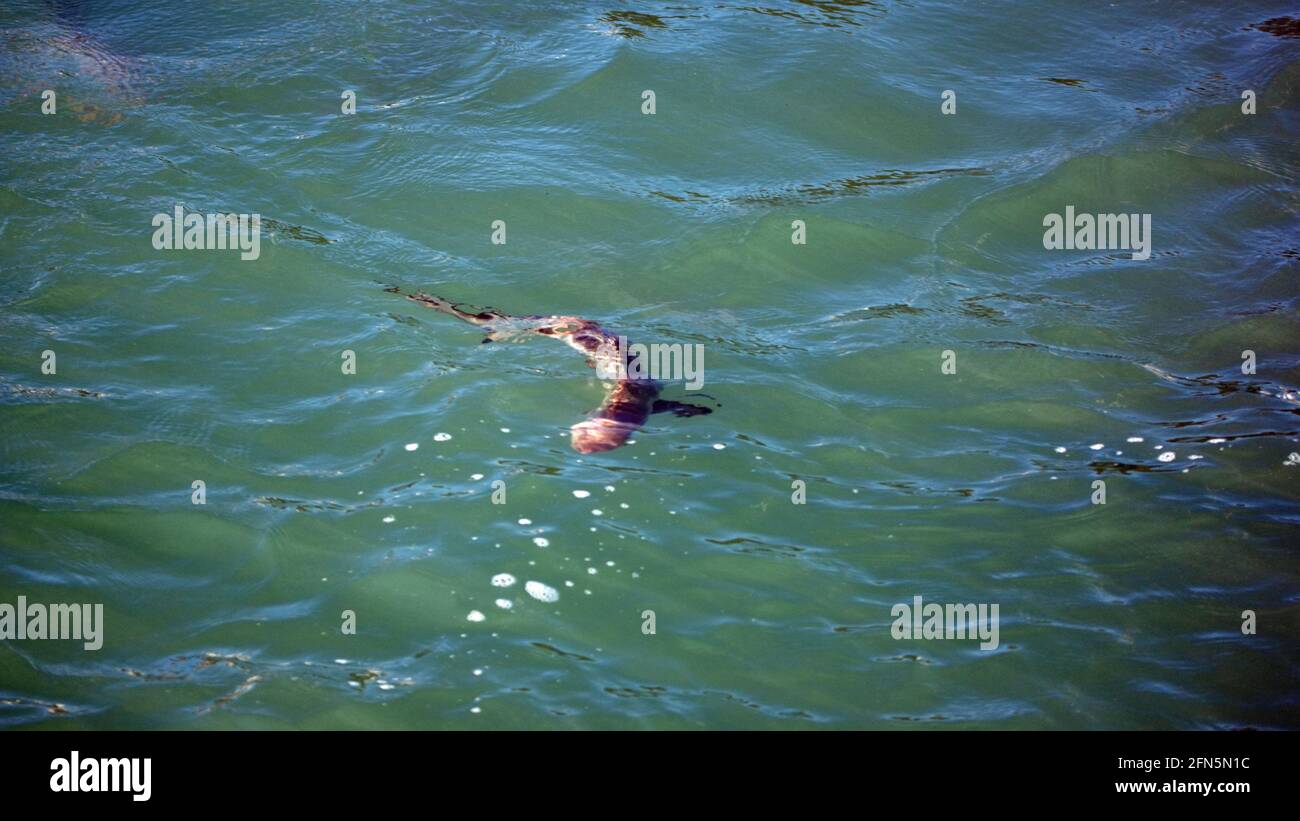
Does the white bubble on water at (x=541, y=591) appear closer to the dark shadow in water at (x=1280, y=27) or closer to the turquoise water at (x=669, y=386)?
the turquoise water at (x=669, y=386)

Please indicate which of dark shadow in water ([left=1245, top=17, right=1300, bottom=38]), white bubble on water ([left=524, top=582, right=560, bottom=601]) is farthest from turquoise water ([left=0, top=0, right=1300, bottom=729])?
dark shadow in water ([left=1245, top=17, right=1300, bottom=38])

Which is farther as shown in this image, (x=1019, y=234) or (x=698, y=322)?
(x=1019, y=234)

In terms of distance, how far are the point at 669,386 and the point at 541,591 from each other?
6.42ft

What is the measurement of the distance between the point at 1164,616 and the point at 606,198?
5477mm

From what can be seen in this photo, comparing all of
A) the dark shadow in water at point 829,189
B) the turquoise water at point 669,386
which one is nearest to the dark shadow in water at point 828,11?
the turquoise water at point 669,386

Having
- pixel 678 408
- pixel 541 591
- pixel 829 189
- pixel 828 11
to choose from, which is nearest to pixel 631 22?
pixel 828 11

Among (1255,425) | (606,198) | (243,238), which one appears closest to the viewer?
(1255,425)

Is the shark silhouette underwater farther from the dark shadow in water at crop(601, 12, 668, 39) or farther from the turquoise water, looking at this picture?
the dark shadow in water at crop(601, 12, 668, 39)

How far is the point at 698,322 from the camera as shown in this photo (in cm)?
786

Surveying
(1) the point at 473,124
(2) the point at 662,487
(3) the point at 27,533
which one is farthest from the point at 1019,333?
(3) the point at 27,533

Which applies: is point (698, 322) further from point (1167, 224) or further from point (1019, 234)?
point (1167, 224)

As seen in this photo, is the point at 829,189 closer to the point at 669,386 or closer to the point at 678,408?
the point at 669,386

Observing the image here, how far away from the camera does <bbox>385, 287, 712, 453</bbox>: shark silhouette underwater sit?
6.73 metres

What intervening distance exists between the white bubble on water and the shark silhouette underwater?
1.10 meters
